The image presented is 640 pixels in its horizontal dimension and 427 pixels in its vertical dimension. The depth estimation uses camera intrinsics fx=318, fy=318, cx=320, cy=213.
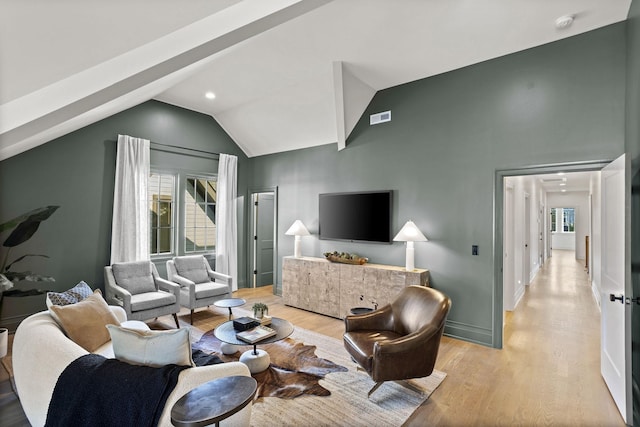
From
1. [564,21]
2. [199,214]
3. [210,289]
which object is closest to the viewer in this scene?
[564,21]

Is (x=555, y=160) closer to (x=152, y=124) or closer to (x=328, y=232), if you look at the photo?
(x=328, y=232)

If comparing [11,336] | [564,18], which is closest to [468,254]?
[564,18]

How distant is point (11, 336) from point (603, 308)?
6.43 metres

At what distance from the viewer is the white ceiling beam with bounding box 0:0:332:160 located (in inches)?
87.0

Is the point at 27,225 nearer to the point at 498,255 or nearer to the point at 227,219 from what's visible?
the point at 227,219

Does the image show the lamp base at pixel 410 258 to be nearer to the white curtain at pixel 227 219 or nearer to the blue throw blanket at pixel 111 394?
the blue throw blanket at pixel 111 394

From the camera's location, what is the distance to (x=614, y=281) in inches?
100

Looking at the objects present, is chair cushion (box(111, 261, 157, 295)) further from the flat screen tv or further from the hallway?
the hallway

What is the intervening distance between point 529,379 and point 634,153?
214cm

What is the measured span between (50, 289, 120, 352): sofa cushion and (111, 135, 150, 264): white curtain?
229 cm

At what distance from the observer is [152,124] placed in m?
5.24

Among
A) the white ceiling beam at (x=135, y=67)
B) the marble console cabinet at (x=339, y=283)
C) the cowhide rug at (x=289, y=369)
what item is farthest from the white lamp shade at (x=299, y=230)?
the white ceiling beam at (x=135, y=67)

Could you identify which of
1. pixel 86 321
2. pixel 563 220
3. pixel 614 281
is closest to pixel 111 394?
pixel 86 321

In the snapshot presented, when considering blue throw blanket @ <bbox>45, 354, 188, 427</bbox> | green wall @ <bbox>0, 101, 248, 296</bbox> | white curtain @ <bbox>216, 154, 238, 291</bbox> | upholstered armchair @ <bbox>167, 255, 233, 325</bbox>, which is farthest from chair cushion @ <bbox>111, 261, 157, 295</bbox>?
blue throw blanket @ <bbox>45, 354, 188, 427</bbox>
